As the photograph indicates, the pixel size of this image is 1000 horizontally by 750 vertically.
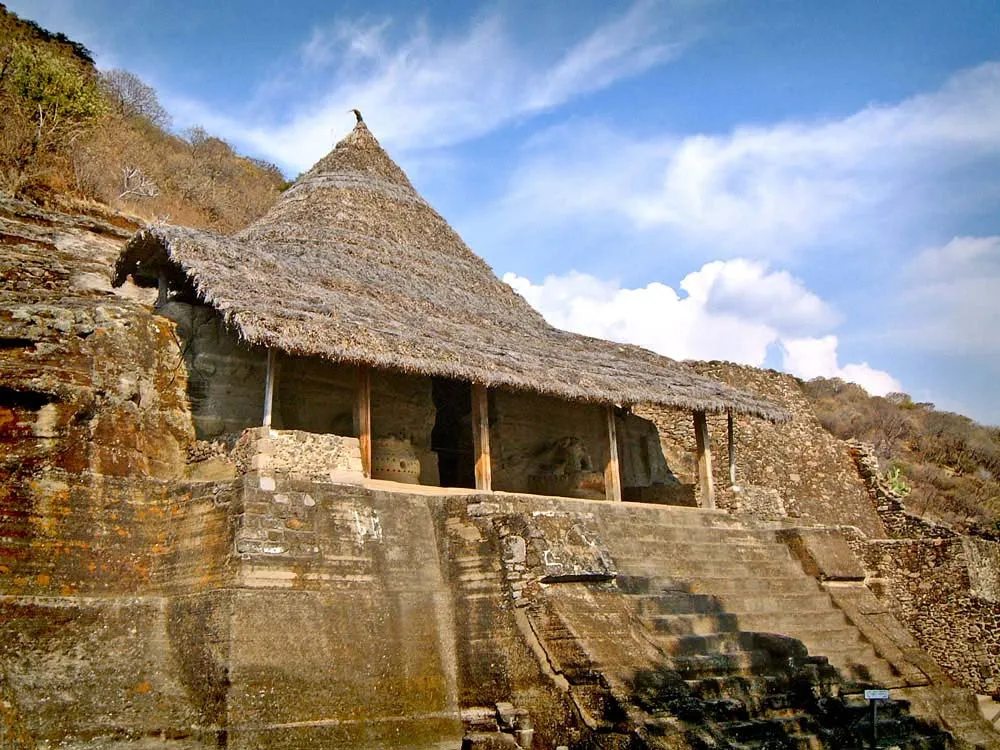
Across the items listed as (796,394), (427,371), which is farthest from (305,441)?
(796,394)

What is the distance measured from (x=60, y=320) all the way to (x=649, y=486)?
27.5 feet

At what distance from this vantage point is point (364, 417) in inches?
357

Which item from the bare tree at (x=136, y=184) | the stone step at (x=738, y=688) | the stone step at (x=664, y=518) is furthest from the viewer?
the bare tree at (x=136, y=184)

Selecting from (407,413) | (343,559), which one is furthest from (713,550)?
(343,559)

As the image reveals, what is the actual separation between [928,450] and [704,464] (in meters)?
20.2

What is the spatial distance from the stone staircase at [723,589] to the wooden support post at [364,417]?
2.59m

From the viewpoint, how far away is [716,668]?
7.77 metres

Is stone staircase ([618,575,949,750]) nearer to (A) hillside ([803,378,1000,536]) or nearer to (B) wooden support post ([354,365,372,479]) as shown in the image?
(B) wooden support post ([354,365,372,479])

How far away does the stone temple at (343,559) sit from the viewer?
6488mm

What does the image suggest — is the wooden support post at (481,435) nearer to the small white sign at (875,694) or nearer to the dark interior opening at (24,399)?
the small white sign at (875,694)

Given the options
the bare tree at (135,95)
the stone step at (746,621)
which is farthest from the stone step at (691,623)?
the bare tree at (135,95)

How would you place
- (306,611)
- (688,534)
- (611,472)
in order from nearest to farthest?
(306,611) → (688,534) → (611,472)

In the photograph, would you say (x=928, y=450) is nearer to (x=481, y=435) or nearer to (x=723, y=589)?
(x=723, y=589)

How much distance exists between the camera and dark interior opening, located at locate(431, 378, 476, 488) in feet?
42.6
